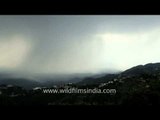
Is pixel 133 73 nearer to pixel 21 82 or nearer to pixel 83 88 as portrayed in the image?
pixel 83 88

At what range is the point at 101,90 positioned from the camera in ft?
11.0

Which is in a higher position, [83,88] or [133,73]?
[133,73]

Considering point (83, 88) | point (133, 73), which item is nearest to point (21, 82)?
point (83, 88)

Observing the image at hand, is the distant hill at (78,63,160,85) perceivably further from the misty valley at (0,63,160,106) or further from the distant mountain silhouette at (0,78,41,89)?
the distant mountain silhouette at (0,78,41,89)

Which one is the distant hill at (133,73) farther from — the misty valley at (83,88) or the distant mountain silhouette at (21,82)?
the distant mountain silhouette at (21,82)

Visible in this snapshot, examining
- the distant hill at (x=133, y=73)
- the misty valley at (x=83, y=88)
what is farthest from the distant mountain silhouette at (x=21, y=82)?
the distant hill at (x=133, y=73)

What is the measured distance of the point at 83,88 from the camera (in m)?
3.35

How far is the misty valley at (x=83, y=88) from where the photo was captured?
→ 3344 millimetres

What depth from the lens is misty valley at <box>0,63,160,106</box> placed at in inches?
132

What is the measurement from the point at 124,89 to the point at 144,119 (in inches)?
17.0

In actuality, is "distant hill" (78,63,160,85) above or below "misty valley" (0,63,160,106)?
above

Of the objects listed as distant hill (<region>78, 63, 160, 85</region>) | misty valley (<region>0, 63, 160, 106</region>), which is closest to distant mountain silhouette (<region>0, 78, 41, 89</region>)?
misty valley (<region>0, 63, 160, 106</region>)
